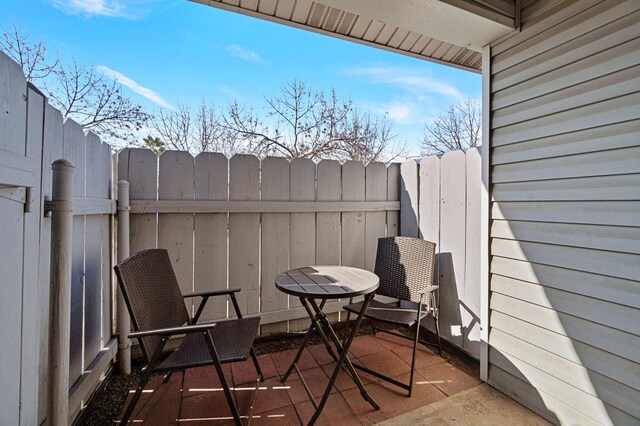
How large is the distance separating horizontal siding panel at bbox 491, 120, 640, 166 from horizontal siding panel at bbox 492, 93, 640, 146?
0.03 metres

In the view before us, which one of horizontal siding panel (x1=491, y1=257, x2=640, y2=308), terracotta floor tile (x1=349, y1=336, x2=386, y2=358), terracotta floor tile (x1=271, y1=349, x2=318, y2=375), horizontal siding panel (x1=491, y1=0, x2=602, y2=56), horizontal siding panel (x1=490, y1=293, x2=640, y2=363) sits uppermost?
horizontal siding panel (x1=491, y1=0, x2=602, y2=56)

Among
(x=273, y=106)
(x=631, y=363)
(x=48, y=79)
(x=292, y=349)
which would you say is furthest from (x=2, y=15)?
(x=631, y=363)

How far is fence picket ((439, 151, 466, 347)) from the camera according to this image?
2322mm

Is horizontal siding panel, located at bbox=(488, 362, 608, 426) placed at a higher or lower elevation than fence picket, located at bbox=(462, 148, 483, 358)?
lower

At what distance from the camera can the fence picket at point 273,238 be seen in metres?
2.54

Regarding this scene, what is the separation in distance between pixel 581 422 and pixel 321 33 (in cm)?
291

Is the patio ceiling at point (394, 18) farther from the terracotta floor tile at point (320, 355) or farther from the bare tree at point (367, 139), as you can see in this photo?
the bare tree at point (367, 139)

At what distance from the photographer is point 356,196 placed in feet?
9.48

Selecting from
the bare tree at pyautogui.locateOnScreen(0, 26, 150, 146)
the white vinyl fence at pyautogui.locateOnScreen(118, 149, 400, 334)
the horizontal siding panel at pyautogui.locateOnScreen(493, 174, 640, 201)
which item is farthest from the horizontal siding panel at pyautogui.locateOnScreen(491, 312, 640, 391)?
the bare tree at pyautogui.locateOnScreen(0, 26, 150, 146)

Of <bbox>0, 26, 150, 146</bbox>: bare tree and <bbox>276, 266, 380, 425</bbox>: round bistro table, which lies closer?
<bbox>276, 266, 380, 425</bbox>: round bistro table

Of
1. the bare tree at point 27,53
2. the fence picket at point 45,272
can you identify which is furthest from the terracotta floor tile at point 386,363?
the bare tree at point 27,53

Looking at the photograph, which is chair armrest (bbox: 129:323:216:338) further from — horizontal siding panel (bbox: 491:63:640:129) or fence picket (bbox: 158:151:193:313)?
horizontal siding panel (bbox: 491:63:640:129)

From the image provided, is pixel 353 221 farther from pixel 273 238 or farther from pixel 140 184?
pixel 140 184

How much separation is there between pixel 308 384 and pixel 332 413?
12.1 inches
